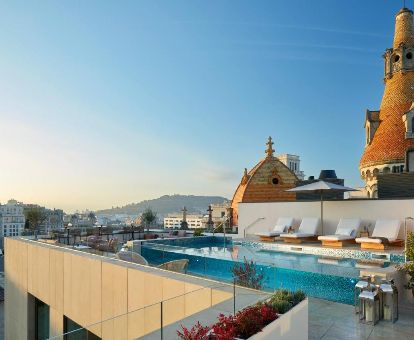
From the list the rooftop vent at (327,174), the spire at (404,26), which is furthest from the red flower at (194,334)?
the spire at (404,26)

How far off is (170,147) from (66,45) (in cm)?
918

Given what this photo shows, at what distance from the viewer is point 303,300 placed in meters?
5.01

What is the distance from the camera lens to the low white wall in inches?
469

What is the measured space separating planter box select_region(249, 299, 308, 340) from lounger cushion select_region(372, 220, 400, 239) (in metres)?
7.37

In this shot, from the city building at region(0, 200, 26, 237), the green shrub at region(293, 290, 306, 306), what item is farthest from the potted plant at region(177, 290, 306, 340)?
the city building at region(0, 200, 26, 237)

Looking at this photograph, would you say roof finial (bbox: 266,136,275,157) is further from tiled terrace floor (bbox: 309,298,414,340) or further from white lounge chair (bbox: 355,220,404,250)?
tiled terrace floor (bbox: 309,298,414,340)

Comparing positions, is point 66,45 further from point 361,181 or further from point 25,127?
point 361,181

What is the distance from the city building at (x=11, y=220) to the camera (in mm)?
152875

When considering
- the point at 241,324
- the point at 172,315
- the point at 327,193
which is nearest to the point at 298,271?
the point at 241,324

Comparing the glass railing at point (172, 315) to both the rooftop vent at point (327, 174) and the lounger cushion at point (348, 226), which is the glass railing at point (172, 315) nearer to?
the lounger cushion at point (348, 226)

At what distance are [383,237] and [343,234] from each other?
55.6 inches

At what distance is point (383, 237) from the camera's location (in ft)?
36.1

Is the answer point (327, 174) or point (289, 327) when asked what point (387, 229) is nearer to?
point (327, 174)

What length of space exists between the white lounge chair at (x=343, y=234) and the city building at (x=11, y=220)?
15865 cm
